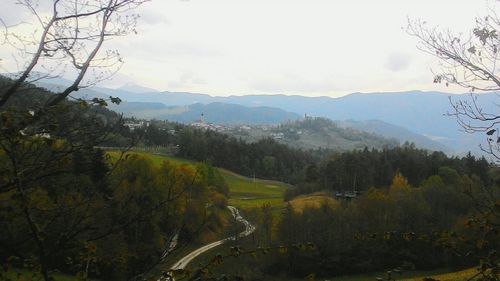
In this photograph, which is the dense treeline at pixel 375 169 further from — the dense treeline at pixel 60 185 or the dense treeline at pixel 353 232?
the dense treeline at pixel 60 185

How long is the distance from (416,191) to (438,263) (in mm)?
10076

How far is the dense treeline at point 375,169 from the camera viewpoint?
7456cm

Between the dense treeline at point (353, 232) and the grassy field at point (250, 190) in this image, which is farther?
the grassy field at point (250, 190)

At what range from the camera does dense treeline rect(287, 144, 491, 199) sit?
74562 mm

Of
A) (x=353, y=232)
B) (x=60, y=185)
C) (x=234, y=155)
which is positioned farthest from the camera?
(x=234, y=155)

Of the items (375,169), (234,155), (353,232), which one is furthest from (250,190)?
(353,232)

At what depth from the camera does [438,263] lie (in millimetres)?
40406

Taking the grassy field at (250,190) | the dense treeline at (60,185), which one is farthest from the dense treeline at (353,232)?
the dense treeline at (60,185)

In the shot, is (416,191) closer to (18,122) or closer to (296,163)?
(18,122)

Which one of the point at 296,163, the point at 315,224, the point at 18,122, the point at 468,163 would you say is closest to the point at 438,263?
the point at 315,224

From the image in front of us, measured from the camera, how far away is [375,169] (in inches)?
3022

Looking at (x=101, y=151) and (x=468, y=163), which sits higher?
(x=101, y=151)

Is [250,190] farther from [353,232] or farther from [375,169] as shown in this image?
[353,232]

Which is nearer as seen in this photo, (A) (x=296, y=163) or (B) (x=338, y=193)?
(B) (x=338, y=193)
